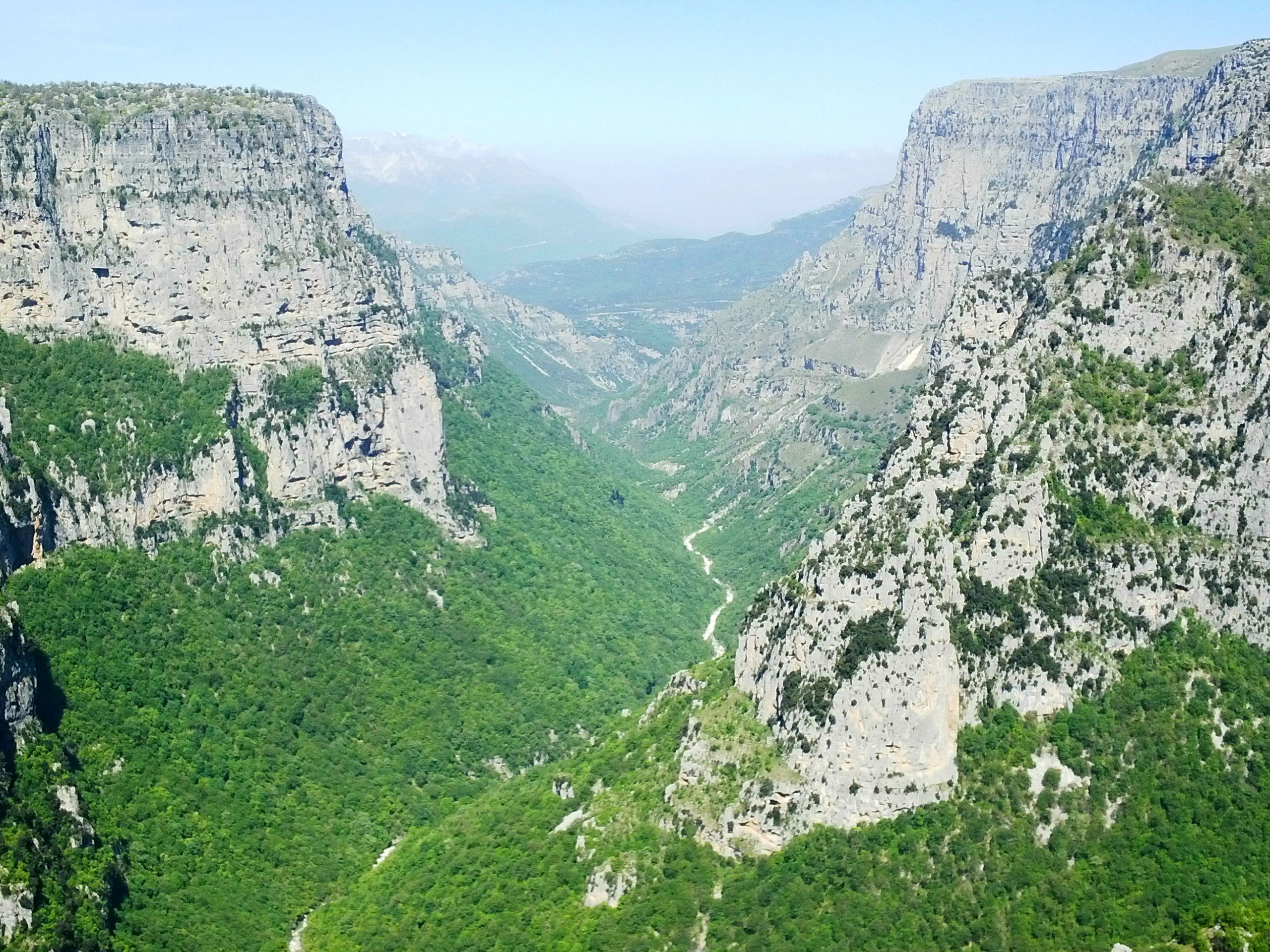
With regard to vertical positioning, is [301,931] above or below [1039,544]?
below

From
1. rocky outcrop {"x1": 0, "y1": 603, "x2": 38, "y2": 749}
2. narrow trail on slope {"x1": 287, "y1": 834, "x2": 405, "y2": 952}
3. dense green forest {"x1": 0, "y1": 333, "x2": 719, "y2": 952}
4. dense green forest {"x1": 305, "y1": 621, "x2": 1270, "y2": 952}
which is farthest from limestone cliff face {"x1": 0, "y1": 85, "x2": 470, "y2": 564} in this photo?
dense green forest {"x1": 305, "y1": 621, "x2": 1270, "y2": 952}

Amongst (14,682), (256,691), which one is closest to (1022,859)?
(14,682)

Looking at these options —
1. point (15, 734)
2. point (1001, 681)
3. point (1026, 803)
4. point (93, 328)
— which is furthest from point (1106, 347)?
point (93, 328)

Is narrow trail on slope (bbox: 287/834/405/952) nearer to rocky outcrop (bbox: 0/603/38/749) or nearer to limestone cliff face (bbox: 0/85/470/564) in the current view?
rocky outcrop (bbox: 0/603/38/749)

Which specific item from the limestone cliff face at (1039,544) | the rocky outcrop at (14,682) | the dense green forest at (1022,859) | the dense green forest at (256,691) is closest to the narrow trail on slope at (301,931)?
the dense green forest at (256,691)

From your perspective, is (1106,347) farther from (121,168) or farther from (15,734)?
(121,168)

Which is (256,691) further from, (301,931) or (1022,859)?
(1022,859)
